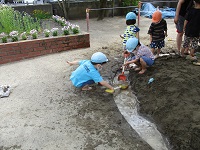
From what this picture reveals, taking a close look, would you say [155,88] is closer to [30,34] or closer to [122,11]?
[30,34]

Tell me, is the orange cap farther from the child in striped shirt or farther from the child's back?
the child's back

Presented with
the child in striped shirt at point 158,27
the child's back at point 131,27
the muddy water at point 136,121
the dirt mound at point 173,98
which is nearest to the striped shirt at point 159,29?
the child in striped shirt at point 158,27

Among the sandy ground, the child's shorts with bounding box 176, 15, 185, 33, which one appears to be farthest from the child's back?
the sandy ground

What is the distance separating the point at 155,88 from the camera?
331 cm

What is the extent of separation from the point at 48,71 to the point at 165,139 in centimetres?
274

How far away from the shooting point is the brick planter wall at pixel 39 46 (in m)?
4.75

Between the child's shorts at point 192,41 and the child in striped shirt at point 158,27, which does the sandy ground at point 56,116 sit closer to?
the child in striped shirt at point 158,27

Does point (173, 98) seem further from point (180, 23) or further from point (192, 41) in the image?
point (180, 23)

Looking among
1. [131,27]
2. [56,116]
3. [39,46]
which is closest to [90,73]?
[56,116]

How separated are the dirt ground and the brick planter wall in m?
0.40

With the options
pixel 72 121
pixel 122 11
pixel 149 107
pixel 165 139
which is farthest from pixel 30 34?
pixel 122 11

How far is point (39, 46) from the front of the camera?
16.6ft

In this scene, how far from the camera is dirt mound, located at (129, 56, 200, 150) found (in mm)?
2361

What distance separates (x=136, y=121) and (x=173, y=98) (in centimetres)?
62
